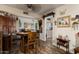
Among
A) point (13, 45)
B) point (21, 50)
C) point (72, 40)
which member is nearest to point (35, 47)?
point (21, 50)

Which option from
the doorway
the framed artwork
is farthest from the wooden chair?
the framed artwork

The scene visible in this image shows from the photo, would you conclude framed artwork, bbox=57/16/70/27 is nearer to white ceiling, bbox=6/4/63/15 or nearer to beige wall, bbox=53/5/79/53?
beige wall, bbox=53/5/79/53

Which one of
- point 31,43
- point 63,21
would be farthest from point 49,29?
point 31,43

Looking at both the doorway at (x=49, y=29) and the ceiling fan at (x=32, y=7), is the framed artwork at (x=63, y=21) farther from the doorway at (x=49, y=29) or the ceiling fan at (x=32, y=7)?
the ceiling fan at (x=32, y=7)

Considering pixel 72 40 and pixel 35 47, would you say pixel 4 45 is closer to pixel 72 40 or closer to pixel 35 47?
pixel 35 47

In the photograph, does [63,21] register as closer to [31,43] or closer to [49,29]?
[49,29]

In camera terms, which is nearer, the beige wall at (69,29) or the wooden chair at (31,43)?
the beige wall at (69,29)

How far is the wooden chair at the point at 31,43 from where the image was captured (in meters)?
1.98

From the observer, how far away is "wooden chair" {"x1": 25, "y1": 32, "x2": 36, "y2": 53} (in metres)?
1.98

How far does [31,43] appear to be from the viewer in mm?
2000

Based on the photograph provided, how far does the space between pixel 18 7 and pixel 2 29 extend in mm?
479

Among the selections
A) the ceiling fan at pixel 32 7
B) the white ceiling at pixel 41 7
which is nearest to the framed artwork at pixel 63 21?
the white ceiling at pixel 41 7

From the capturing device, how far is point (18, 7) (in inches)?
75.1

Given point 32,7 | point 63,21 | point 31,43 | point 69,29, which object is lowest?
point 31,43
